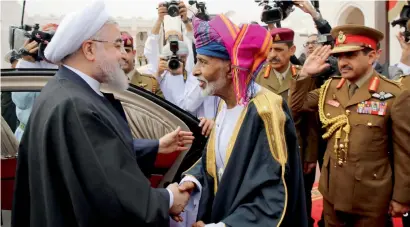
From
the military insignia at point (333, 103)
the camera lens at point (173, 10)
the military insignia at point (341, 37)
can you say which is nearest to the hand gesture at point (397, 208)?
the military insignia at point (333, 103)

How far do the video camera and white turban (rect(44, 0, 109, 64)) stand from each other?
156cm

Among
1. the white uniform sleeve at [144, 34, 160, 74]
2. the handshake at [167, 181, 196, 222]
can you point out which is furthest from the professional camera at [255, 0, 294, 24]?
the handshake at [167, 181, 196, 222]

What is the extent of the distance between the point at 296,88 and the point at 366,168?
30.6 inches

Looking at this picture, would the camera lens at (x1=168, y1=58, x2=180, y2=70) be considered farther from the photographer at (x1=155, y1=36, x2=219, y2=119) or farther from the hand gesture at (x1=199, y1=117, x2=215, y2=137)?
the hand gesture at (x1=199, y1=117, x2=215, y2=137)

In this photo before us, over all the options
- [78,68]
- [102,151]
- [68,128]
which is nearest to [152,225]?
[102,151]

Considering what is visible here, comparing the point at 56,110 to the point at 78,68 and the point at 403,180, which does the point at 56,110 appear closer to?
the point at 78,68

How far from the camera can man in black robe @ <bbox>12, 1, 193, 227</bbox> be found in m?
1.58

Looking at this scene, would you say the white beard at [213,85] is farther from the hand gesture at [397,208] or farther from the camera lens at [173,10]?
the camera lens at [173,10]

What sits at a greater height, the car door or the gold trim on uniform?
the gold trim on uniform

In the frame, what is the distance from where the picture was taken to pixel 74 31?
1798mm

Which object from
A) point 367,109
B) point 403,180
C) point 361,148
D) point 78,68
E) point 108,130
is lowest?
point 403,180

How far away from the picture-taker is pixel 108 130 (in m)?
1.65

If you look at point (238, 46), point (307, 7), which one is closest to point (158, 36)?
point (307, 7)

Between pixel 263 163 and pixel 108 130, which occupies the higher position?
pixel 108 130
